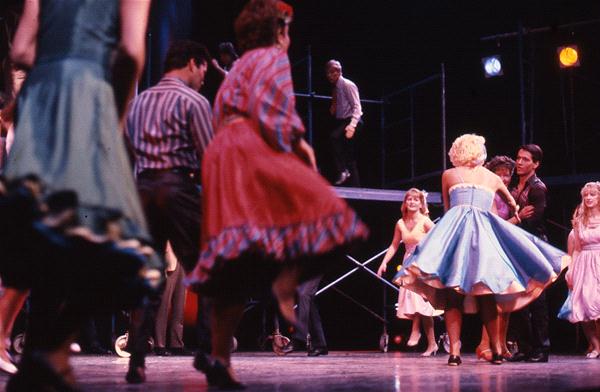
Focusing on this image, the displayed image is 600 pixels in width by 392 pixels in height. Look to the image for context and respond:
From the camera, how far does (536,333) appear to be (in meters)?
6.80

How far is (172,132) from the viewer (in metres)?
3.95

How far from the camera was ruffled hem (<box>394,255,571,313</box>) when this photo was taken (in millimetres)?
5703

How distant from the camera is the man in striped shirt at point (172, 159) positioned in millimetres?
3861

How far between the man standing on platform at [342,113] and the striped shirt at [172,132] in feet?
20.1

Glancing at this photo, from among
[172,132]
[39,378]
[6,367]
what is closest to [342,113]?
[172,132]

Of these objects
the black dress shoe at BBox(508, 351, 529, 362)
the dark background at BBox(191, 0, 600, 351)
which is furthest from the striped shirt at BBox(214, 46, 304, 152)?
the dark background at BBox(191, 0, 600, 351)

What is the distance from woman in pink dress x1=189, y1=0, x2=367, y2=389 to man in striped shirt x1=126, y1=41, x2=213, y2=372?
1.83 ft

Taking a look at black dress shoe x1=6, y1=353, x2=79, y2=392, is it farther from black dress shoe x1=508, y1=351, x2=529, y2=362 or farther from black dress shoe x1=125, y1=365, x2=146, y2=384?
black dress shoe x1=508, y1=351, x2=529, y2=362

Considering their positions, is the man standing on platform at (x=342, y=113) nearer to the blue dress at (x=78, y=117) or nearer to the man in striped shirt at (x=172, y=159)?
the man in striped shirt at (x=172, y=159)

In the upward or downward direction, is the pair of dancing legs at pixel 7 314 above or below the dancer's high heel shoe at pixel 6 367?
above

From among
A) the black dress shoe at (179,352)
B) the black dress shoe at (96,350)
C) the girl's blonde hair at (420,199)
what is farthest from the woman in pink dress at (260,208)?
the girl's blonde hair at (420,199)

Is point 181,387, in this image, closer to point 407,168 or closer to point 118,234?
point 118,234

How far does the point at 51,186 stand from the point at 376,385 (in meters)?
1.94

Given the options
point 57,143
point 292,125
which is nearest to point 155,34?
point 292,125
